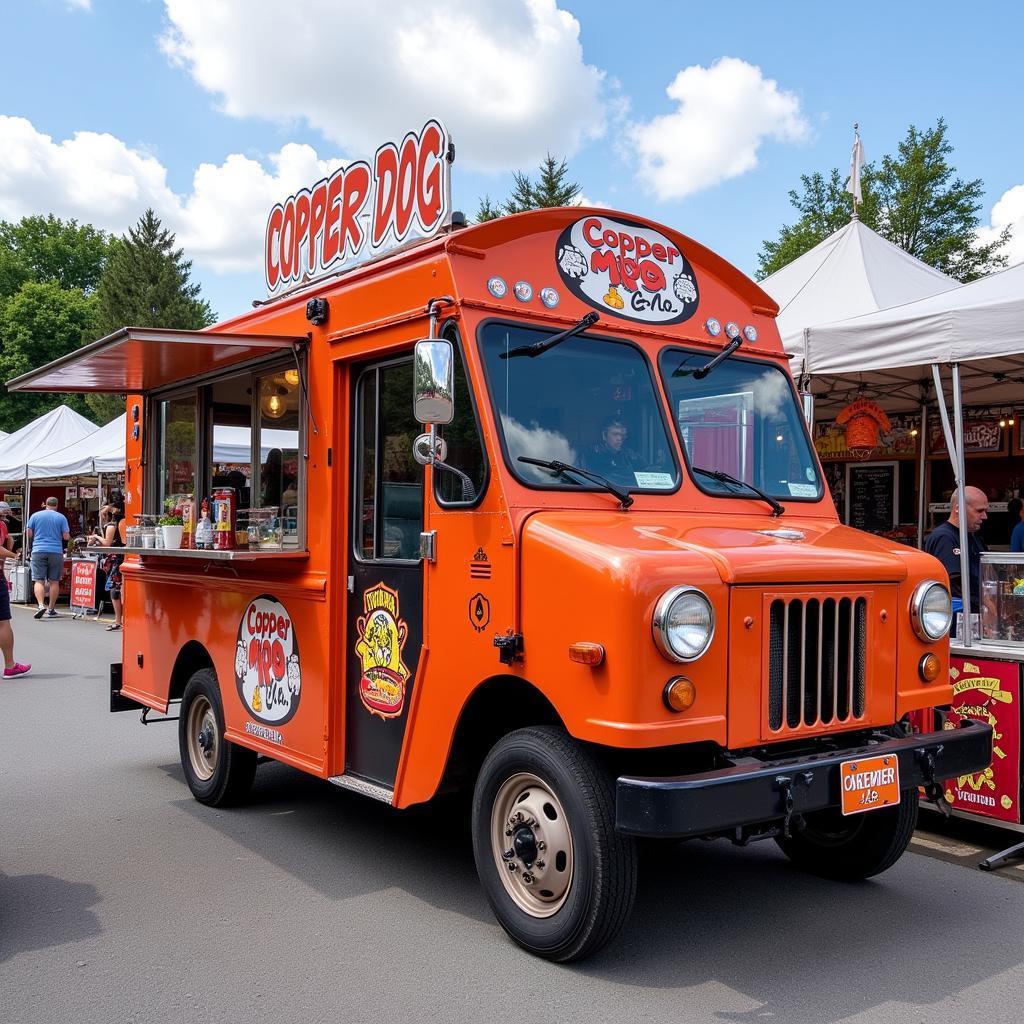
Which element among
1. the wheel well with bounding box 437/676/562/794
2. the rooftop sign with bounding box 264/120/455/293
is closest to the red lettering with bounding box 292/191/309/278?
the rooftop sign with bounding box 264/120/455/293

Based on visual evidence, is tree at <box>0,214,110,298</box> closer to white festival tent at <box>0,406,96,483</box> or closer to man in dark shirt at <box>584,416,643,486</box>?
white festival tent at <box>0,406,96,483</box>

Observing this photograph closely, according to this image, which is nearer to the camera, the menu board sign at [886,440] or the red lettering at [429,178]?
the red lettering at [429,178]

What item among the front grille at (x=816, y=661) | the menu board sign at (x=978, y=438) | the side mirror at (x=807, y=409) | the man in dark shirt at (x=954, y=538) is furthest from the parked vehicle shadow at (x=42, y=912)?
the menu board sign at (x=978, y=438)

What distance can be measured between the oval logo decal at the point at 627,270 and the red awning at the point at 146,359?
158 centimetres

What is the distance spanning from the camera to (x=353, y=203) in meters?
5.72

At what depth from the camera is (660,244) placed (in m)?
5.02

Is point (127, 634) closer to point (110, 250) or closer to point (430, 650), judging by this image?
point (430, 650)

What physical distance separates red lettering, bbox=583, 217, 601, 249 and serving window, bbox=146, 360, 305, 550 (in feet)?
5.66

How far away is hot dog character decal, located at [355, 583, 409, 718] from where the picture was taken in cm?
471

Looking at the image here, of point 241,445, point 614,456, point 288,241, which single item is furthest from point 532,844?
point 288,241

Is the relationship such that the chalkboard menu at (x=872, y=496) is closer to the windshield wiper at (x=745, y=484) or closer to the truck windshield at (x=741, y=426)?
the truck windshield at (x=741, y=426)

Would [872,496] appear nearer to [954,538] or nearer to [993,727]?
[954,538]

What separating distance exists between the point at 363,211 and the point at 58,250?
197ft

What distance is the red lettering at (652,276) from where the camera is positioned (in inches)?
194
